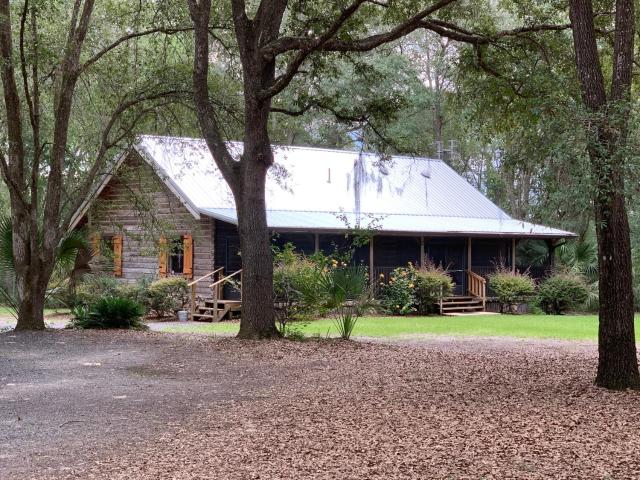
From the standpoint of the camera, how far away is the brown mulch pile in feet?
18.6

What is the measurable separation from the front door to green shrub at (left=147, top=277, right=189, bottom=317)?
334 inches

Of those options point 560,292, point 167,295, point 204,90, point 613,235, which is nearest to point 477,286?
point 560,292

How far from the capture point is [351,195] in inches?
1071

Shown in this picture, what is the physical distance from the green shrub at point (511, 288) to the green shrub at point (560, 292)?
1.39 ft

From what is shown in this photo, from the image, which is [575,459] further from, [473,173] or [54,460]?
[473,173]

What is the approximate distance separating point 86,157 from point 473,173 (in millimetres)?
26002

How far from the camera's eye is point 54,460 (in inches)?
229

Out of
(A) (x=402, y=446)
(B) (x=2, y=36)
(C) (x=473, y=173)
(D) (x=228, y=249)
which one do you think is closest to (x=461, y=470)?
(A) (x=402, y=446)

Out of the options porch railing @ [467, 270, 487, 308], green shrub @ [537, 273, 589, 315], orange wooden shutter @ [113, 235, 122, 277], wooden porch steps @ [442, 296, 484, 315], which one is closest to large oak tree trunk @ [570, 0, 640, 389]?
wooden porch steps @ [442, 296, 484, 315]

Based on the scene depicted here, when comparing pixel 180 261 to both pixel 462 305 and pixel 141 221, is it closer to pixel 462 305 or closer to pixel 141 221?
pixel 141 221

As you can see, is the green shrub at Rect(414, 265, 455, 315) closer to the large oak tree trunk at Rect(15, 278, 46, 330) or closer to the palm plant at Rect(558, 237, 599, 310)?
the palm plant at Rect(558, 237, 599, 310)

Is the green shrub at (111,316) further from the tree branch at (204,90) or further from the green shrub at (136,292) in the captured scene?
the green shrub at (136,292)

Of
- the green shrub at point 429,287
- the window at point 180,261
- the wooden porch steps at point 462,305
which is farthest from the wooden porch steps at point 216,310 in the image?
the wooden porch steps at point 462,305

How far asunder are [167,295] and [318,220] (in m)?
4.88
